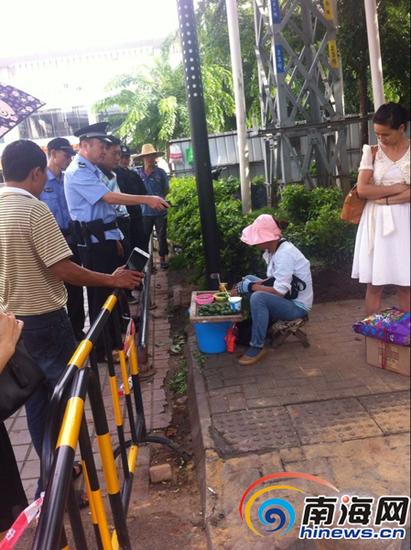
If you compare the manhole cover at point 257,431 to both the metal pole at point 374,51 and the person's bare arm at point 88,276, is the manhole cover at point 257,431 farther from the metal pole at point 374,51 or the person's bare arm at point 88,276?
the person's bare arm at point 88,276

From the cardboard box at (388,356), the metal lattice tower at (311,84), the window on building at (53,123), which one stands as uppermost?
the window on building at (53,123)

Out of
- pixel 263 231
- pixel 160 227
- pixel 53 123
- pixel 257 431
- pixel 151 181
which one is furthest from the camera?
pixel 53 123

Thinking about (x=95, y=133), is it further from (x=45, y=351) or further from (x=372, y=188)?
(x=372, y=188)

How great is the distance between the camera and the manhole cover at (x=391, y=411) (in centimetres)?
55

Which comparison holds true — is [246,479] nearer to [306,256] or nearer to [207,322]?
[306,256]

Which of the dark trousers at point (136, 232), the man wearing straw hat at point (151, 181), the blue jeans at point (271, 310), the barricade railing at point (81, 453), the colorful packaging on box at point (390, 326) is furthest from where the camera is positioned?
the man wearing straw hat at point (151, 181)

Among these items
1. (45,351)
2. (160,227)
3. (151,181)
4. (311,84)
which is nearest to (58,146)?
(45,351)

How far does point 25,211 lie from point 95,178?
110cm

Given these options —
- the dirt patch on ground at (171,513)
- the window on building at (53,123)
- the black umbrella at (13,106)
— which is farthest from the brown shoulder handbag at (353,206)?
the window on building at (53,123)

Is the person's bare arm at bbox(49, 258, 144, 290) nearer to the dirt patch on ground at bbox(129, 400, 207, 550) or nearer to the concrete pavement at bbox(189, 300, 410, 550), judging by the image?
the dirt patch on ground at bbox(129, 400, 207, 550)

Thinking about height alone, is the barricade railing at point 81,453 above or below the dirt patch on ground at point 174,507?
above

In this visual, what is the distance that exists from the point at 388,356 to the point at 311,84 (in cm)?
40

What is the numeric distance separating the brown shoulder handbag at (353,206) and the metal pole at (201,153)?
1.90 m

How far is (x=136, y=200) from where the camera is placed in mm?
2883
